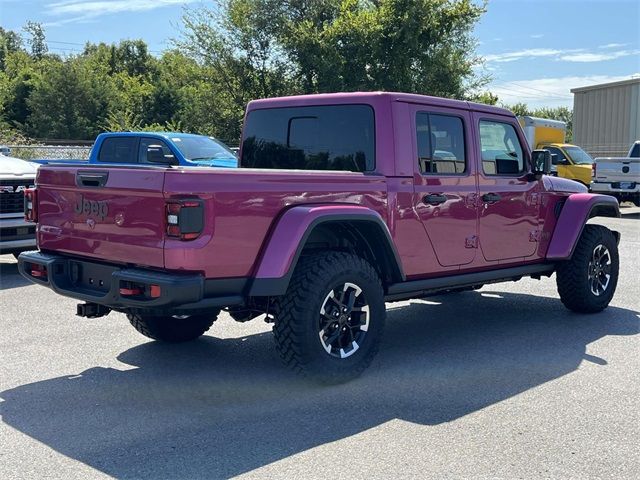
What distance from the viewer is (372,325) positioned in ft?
16.8

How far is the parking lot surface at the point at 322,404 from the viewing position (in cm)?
371

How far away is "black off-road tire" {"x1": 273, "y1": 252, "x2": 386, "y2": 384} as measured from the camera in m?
4.70

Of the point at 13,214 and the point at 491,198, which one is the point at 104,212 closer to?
the point at 491,198

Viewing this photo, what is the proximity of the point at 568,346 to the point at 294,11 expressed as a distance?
26.0 m

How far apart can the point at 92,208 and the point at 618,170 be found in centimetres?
1714

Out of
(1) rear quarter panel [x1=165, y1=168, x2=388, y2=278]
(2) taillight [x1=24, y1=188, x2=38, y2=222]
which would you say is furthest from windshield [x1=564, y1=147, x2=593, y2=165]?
(2) taillight [x1=24, y1=188, x2=38, y2=222]

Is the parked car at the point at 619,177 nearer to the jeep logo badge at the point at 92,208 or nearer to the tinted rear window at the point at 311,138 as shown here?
the tinted rear window at the point at 311,138

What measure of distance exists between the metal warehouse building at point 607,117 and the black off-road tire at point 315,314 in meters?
27.7

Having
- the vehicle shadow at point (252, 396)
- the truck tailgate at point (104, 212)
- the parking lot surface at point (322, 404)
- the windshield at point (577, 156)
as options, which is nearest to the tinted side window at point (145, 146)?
the parking lot surface at point (322, 404)

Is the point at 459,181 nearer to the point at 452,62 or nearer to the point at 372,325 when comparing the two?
the point at 372,325

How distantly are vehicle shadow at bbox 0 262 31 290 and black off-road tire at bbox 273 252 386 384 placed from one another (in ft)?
17.1

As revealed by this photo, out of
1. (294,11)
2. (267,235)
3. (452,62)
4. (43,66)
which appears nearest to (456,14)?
(452,62)

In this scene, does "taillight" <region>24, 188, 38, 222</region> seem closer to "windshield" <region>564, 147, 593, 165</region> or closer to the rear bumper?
the rear bumper

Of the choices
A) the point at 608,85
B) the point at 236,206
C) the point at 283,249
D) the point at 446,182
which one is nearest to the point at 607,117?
→ the point at 608,85
